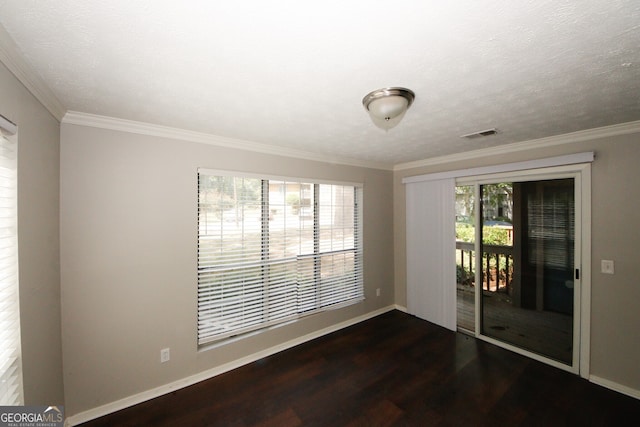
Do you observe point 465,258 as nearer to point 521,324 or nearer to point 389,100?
point 521,324

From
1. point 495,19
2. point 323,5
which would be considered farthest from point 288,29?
point 495,19

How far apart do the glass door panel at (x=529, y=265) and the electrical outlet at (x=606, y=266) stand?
23 centimetres

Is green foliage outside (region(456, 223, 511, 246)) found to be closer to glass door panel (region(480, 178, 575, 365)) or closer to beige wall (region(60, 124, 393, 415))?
glass door panel (region(480, 178, 575, 365))

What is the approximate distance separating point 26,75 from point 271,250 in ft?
7.30

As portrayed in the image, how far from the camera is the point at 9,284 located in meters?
1.25

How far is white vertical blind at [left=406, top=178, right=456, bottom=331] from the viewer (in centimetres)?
346

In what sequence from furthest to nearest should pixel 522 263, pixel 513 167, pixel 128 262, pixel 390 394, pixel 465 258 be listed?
pixel 465 258 → pixel 522 263 → pixel 513 167 → pixel 390 394 → pixel 128 262

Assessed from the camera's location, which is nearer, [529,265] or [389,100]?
[389,100]

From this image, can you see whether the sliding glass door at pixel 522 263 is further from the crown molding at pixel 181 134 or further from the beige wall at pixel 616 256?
the crown molding at pixel 181 134

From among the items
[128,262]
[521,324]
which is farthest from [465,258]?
[128,262]

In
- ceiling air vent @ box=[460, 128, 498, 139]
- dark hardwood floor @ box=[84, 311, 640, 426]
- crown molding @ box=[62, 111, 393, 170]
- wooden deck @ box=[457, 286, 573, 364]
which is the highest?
ceiling air vent @ box=[460, 128, 498, 139]

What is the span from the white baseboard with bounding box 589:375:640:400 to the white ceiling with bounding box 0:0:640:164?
7.86 feet

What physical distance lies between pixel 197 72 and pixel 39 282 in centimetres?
163

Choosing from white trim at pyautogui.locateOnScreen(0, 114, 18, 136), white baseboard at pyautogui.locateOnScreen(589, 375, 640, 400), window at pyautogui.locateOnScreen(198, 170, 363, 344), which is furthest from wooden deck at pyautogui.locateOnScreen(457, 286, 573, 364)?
white trim at pyautogui.locateOnScreen(0, 114, 18, 136)
